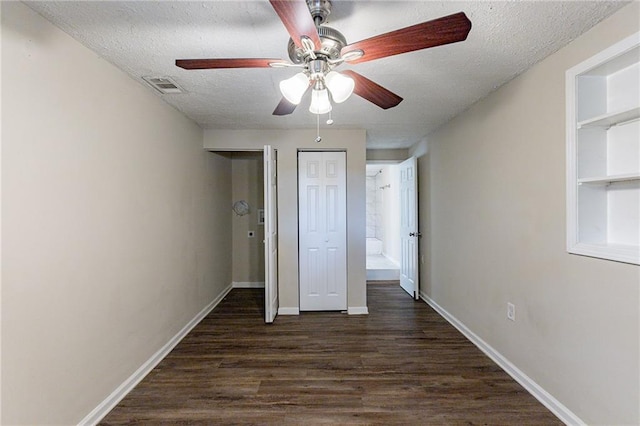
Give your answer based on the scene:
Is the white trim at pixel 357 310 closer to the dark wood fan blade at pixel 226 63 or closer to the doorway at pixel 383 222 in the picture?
the doorway at pixel 383 222

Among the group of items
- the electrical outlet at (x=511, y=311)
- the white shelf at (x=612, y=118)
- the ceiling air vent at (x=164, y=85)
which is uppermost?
the ceiling air vent at (x=164, y=85)

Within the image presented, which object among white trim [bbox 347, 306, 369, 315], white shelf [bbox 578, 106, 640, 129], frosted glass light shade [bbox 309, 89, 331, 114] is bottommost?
white trim [bbox 347, 306, 369, 315]

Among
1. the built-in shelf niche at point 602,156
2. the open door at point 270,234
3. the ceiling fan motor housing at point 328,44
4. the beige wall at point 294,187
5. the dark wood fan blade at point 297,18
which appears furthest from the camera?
the beige wall at point 294,187

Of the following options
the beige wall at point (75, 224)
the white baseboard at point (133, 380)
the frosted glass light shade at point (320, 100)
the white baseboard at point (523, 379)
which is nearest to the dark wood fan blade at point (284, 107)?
the frosted glass light shade at point (320, 100)

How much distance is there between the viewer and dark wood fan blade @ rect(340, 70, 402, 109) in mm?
1521

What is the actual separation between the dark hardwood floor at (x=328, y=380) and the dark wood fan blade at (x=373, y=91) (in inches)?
76.4

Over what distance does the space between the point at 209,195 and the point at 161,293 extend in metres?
1.58

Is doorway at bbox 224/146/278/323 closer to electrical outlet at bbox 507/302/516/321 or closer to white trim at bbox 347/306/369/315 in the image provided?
white trim at bbox 347/306/369/315

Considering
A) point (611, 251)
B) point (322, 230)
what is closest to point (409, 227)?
point (322, 230)

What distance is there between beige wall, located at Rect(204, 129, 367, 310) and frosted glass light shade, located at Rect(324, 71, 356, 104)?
223 cm

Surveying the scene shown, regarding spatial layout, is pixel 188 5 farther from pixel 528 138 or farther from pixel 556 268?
pixel 556 268

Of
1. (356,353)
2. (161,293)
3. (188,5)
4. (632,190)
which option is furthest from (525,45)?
(161,293)

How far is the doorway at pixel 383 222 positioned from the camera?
6.20 metres

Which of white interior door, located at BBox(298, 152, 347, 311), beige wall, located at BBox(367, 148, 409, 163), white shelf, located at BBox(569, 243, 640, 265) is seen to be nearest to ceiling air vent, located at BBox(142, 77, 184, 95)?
white interior door, located at BBox(298, 152, 347, 311)
